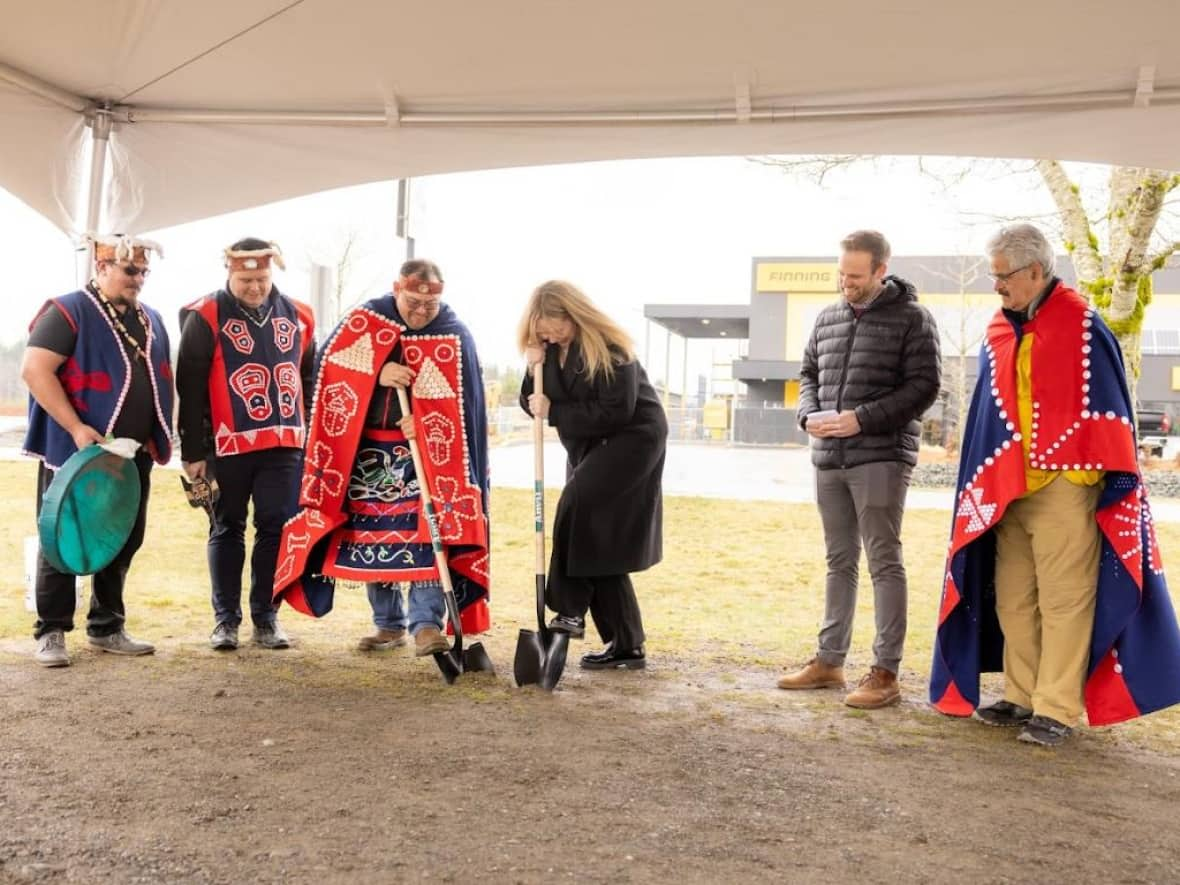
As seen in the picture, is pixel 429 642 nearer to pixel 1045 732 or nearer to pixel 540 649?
pixel 540 649

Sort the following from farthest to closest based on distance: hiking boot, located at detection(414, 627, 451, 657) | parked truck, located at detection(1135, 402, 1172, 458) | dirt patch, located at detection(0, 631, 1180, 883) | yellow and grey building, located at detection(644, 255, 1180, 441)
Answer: yellow and grey building, located at detection(644, 255, 1180, 441)
parked truck, located at detection(1135, 402, 1172, 458)
hiking boot, located at detection(414, 627, 451, 657)
dirt patch, located at detection(0, 631, 1180, 883)

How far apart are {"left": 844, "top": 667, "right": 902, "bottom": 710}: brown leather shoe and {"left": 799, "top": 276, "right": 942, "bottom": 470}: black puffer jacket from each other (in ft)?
2.28

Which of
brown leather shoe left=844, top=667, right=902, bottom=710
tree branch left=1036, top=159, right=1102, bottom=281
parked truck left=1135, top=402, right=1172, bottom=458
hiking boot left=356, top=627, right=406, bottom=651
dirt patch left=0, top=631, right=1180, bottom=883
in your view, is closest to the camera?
dirt patch left=0, top=631, right=1180, bottom=883

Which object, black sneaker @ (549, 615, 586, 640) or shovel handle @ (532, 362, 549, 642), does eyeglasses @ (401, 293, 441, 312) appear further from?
black sneaker @ (549, 615, 586, 640)

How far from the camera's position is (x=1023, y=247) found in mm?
3230

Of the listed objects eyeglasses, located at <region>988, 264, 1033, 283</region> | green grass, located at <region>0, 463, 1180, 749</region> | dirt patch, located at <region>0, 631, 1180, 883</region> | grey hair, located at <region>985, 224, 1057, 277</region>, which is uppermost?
grey hair, located at <region>985, 224, 1057, 277</region>

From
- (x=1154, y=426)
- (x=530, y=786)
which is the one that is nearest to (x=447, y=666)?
(x=530, y=786)

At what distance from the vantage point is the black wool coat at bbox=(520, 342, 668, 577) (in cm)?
379

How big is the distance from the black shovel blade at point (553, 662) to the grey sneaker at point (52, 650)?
167 centimetres

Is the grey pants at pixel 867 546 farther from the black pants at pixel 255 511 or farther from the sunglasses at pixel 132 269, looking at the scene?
Result: the sunglasses at pixel 132 269

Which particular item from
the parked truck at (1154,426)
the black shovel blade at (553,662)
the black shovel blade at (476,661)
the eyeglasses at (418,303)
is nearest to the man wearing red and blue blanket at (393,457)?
the eyeglasses at (418,303)

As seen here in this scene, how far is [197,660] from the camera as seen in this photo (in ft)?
13.4

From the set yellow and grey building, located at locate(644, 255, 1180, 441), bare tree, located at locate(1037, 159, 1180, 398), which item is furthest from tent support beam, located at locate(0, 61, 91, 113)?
yellow and grey building, located at locate(644, 255, 1180, 441)

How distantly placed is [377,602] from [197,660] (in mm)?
688
